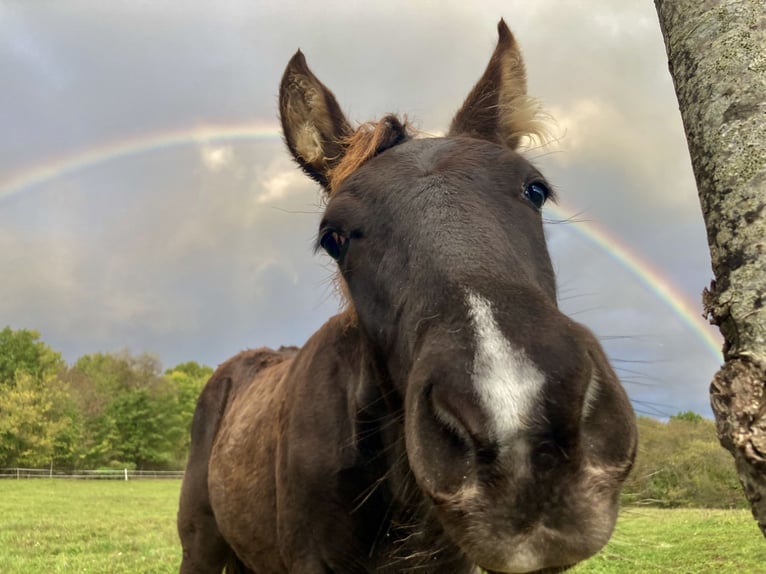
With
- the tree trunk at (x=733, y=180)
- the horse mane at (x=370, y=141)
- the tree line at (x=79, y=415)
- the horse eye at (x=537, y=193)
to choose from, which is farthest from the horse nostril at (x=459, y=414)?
the tree line at (x=79, y=415)

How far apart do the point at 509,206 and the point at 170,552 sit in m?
11.0

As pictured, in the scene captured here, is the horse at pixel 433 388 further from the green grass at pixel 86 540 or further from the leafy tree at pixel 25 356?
the leafy tree at pixel 25 356

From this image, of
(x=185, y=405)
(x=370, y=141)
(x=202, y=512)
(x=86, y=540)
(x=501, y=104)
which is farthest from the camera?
(x=185, y=405)

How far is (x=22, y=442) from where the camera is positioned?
50031mm

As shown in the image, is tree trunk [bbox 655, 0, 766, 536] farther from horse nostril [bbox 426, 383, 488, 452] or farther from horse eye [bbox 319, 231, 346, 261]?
horse eye [bbox 319, 231, 346, 261]

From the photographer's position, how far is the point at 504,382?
1.62 metres

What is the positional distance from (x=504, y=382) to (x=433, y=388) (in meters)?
0.24

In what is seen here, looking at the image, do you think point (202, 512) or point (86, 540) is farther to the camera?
point (86, 540)

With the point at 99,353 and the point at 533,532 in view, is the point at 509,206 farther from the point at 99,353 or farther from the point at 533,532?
the point at 99,353

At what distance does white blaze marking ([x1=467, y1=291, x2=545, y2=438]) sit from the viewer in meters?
1.58

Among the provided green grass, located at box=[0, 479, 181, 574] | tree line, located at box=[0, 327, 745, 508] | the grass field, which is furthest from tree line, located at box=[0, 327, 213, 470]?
the grass field

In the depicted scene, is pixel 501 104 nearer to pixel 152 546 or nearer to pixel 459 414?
pixel 459 414

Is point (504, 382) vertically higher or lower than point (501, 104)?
lower

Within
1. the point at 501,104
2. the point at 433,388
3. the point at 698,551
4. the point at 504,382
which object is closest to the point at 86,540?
the point at 698,551
